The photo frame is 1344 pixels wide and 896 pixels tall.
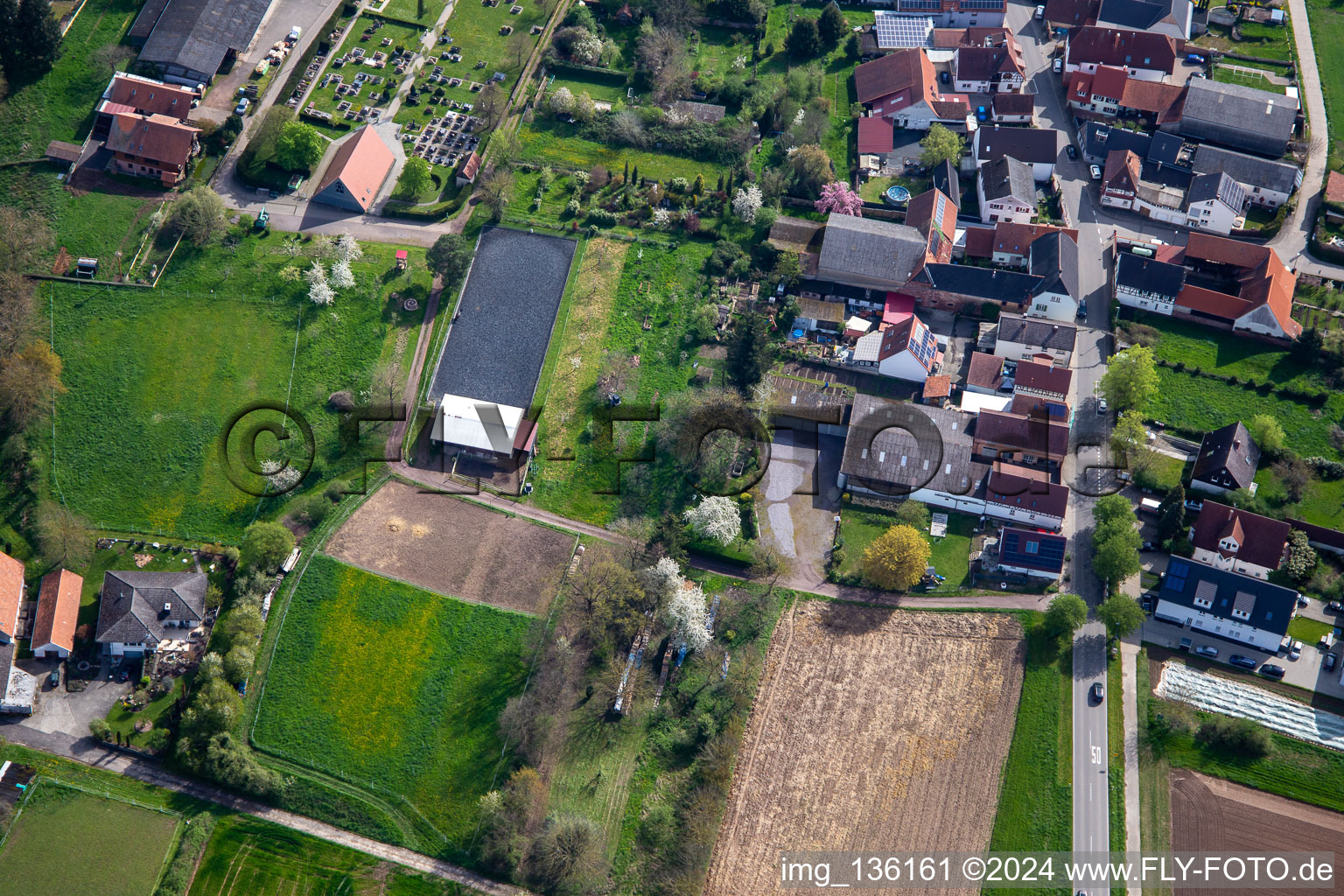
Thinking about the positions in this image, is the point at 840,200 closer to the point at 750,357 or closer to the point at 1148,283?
the point at 750,357

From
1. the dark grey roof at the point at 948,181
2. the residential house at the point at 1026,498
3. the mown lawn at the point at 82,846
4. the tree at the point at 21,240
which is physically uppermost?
the tree at the point at 21,240

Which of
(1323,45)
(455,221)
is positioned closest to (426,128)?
(455,221)

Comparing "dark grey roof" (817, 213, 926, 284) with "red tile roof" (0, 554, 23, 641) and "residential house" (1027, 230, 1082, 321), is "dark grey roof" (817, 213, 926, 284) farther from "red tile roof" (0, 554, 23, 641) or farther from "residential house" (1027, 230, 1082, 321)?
"red tile roof" (0, 554, 23, 641)

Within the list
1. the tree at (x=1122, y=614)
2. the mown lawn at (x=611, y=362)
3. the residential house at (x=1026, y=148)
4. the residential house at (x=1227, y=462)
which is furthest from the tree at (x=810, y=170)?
the tree at (x=1122, y=614)

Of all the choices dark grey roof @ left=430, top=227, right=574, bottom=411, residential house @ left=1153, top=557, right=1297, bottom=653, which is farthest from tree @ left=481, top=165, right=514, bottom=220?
residential house @ left=1153, top=557, right=1297, bottom=653

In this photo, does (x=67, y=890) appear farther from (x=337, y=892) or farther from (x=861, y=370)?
(x=861, y=370)

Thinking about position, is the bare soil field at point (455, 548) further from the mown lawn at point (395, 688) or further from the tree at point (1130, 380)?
the tree at point (1130, 380)
